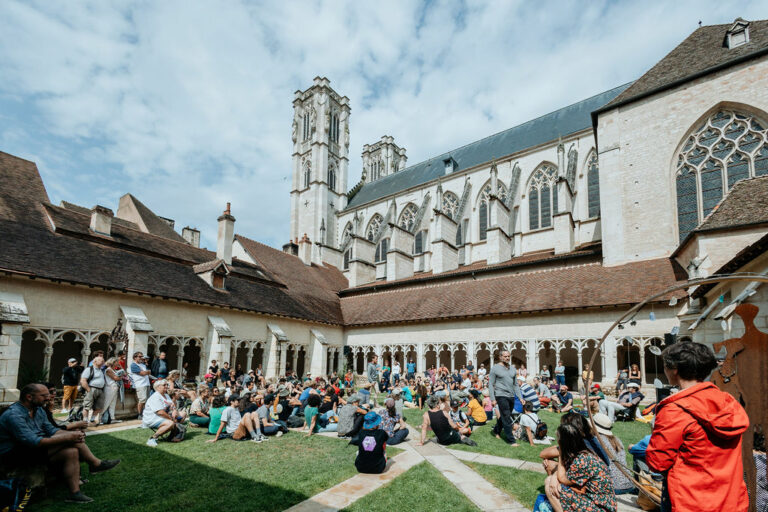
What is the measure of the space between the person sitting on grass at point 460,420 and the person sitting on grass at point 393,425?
1.12 meters

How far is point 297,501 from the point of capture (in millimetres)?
5066

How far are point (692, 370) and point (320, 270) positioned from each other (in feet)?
99.4

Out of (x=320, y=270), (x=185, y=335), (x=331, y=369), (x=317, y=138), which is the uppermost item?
(x=317, y=138)

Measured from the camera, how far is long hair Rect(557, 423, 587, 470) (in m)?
3.91

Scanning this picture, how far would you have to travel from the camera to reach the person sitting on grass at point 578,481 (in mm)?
3777

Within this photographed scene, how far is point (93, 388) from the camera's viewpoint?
31.7 ft

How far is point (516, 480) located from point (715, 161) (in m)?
18.7

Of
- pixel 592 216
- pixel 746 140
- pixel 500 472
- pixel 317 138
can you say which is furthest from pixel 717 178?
pixel 317 138

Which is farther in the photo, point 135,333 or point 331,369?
point 331,369

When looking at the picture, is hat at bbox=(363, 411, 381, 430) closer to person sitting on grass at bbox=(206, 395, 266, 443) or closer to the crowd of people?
the crowd of people

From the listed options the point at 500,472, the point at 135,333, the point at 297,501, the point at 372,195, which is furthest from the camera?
the point at 372,195

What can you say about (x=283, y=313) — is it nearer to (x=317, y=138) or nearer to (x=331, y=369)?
(x=331, y=369)

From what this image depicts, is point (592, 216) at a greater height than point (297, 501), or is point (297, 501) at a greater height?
point (592, 216)

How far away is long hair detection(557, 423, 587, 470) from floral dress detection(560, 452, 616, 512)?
9 centimetres
